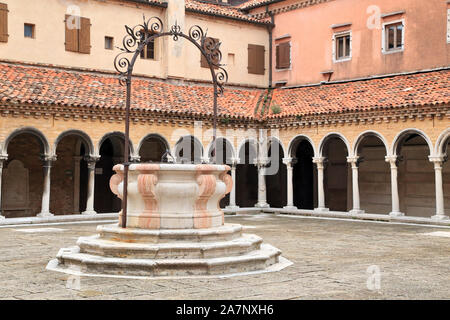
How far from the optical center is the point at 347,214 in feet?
72.9

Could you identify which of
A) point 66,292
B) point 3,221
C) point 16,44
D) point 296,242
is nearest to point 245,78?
point 16,44

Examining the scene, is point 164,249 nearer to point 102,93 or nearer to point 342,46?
point 102,93

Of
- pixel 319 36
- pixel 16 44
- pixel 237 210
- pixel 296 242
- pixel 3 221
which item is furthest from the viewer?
pixel 319 36

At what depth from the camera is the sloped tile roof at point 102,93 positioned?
20516 mm

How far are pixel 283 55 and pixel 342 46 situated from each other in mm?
3258

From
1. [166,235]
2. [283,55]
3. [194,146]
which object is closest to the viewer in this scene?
[166,235]

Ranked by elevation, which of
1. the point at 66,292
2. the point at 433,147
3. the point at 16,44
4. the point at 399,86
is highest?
the point at 16,44

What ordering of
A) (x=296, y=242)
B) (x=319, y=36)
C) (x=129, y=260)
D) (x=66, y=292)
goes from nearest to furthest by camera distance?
(x=66, y=292) < (x=129, y=260) < (x=296, y=242) < (x=319, y=36)

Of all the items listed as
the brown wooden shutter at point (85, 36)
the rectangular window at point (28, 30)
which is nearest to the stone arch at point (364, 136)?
the brown wooden shutter at point (85, 36)

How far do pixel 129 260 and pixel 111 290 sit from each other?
1.21 meters

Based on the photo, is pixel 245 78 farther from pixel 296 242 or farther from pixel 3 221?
pixel 296 242

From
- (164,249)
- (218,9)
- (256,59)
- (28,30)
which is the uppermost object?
(218,9)

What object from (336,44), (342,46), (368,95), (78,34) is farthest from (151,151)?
(368,95)

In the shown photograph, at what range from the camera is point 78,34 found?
23.7 metres
